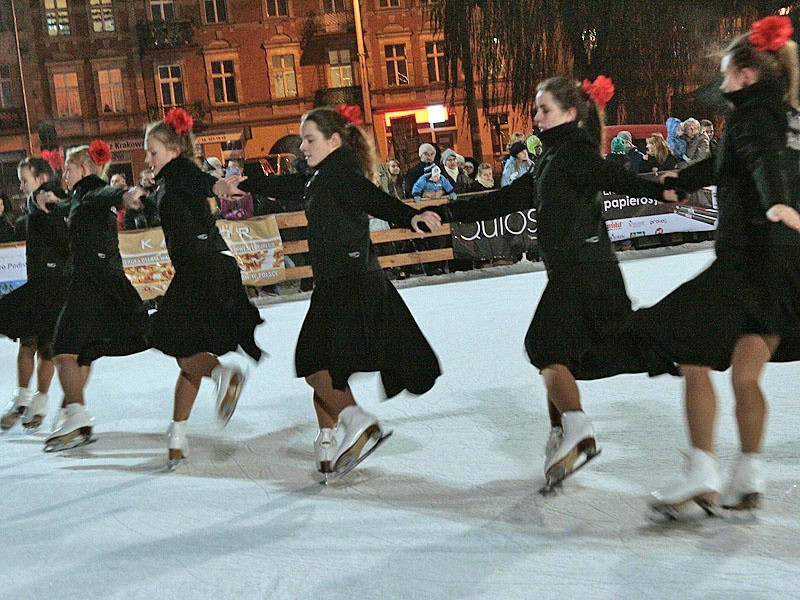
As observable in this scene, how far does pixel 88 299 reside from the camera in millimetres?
5363

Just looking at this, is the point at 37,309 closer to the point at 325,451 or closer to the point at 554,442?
the point at 325,451

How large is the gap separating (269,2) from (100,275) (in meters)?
32.7

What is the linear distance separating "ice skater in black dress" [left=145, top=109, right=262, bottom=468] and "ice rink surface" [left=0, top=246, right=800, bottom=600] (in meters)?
0.37

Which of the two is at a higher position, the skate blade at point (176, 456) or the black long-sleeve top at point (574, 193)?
the black long-sleeve top at point (574, 193)

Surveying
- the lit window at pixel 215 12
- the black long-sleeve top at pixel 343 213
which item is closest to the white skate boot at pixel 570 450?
the black long-sleeve top at pixel 343 213

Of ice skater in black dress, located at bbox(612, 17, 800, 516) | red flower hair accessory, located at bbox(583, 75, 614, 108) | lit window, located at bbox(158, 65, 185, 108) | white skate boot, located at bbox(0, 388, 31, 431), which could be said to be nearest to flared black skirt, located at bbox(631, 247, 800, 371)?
ice skater in black dress, located at bbox(612, 17, 800, 516)

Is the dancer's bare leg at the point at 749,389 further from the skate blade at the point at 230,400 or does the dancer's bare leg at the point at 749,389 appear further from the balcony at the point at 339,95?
the balcony at the point at 339,95

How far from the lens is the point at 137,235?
11.6 meters

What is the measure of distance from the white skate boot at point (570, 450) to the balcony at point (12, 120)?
33689 millimetres

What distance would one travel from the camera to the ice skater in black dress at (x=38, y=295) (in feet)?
19.2

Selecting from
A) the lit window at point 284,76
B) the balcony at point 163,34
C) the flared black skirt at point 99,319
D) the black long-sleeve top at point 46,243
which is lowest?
the flared black skirt at point 99,319

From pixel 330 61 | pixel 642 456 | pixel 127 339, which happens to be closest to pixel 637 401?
pixel 642 456

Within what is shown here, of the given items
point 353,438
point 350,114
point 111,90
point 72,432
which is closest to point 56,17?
point 111,90

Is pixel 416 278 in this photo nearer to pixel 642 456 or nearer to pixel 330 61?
pixel 642 456
